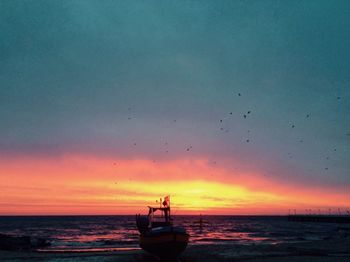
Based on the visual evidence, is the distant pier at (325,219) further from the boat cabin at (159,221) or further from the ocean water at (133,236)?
the boat cabin at (159,221)

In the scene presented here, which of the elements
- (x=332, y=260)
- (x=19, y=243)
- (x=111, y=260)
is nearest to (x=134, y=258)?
(x=111, y=260)

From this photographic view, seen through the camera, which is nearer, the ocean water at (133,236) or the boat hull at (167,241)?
the boat hull at (167,241)

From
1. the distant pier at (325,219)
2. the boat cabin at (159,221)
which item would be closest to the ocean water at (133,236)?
the boat cabin at (159,221)

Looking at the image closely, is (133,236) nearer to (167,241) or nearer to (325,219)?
(167,241)

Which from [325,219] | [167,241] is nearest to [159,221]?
[167,241]

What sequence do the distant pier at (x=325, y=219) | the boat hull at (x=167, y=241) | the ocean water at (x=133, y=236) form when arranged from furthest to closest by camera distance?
the distant pier at (x=325, y=219) → the ocean water at (x=133, y=236) → the boat hull at (x=167, y=241)

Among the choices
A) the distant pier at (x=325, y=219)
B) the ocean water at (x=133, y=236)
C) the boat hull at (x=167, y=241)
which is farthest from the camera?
the distant pier at (x=325, y=219)

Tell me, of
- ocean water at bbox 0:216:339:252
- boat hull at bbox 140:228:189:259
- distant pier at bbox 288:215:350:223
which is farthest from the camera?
distant pier at bbox 288:215:350:223

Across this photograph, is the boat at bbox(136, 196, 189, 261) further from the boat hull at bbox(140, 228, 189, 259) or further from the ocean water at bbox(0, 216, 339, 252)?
the ocean water at bbox(0, 216, 339, 252)

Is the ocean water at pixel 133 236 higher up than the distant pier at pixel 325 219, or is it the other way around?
the distant pier at pixel 325 219

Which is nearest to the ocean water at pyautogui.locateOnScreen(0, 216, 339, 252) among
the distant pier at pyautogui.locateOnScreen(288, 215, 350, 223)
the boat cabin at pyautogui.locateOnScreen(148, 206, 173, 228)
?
the boat cabin at pyautogui.locateOnScreen(148, 206, 173, 228)

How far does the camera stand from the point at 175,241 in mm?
30109

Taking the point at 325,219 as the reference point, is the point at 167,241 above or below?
below

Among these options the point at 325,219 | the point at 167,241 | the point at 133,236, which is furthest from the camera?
the point at 325,219
